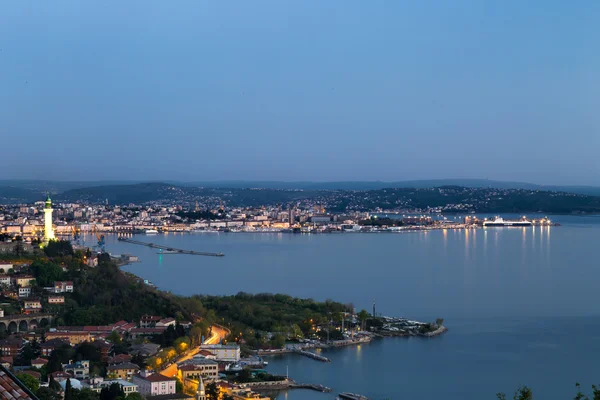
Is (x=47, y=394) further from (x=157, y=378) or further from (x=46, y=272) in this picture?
(x=46, y=272)

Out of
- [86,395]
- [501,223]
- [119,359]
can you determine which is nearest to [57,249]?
[119,359]

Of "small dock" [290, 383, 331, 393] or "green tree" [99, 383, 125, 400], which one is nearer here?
"green tree" [99, 383, 125, 400]

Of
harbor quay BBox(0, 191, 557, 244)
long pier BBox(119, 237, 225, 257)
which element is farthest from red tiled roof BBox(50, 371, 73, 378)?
harbor quay BBox(0, 191, 557, 244)

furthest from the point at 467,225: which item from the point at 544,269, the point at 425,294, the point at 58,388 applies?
the point at 58,388

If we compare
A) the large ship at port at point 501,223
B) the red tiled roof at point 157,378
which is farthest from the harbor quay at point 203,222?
the red tiled roof at point 157,378

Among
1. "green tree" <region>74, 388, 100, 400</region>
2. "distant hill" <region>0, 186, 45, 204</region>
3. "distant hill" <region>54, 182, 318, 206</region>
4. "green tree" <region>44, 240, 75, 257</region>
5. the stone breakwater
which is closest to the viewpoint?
"green tree" <region>74, 388, 100, 400</region>

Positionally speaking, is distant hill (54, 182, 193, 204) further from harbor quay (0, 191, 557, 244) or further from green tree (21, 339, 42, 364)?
green tree (21, 339, 42, 364)
